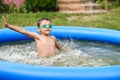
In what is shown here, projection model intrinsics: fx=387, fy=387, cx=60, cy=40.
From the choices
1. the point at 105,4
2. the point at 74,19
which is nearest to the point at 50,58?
the point at 74,19

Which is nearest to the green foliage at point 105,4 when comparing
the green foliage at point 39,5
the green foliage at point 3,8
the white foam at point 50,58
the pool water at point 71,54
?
the green foliage at point 39,5

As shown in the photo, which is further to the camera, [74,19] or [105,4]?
[105,4]

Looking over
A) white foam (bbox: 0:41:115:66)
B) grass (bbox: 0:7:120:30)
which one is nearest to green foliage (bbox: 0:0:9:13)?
grass (bbox: 0:7:120:30)

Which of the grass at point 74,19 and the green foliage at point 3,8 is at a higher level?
the green foliage at point 3,8

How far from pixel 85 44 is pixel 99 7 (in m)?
5.46

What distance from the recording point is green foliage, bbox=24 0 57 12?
12.0m

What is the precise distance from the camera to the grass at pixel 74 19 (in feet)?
33.2

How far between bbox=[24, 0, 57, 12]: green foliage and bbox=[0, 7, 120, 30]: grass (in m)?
0.72

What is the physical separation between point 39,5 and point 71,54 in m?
5.95

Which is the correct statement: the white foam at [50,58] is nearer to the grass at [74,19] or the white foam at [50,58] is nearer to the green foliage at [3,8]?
the grass at [74,19]

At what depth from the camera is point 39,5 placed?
39.6ft

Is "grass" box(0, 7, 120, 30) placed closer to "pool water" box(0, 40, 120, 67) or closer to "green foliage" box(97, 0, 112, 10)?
"green foliage" box(97, 0, 112, 10)

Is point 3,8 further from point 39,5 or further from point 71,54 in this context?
point 71,54

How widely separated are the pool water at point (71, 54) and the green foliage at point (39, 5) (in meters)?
4.64
